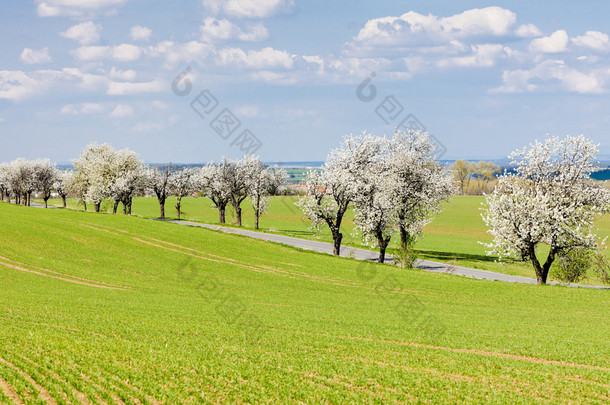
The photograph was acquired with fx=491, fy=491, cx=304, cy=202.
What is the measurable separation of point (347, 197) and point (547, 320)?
3669 centimetres

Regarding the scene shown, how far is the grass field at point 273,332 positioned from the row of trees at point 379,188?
12.0 m

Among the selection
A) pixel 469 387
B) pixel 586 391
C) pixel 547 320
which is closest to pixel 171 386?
pixel 469 387

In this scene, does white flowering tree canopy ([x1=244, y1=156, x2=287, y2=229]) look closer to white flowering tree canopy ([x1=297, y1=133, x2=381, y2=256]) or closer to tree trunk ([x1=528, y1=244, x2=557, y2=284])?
white flowering tree canopy ([x1=297, y1=133, x2=381, y2=256])

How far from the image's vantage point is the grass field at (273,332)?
17.2 m

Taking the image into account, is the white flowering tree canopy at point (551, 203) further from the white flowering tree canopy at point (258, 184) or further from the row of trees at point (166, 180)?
the row of trees at point (166, 180)

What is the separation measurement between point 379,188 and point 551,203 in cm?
2204

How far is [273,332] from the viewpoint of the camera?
88.1 feet


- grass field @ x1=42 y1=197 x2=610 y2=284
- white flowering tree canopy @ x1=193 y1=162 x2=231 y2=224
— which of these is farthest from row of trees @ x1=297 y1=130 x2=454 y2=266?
white flowering tree canopy @ x1=193 y1=162 x2=231 y2=224

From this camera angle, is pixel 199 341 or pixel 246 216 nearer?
pixel 199 341

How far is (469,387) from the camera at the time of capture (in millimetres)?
18438

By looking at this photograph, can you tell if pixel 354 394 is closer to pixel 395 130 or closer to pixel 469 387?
pixel 469 387

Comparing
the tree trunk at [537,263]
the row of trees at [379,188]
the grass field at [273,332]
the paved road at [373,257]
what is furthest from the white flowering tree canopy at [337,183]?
the tree trunk at [537,263]

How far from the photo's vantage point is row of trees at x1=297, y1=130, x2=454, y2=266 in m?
69.1

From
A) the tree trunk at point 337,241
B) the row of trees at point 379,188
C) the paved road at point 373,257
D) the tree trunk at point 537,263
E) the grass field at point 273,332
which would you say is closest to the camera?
the grass field at point 273,332
